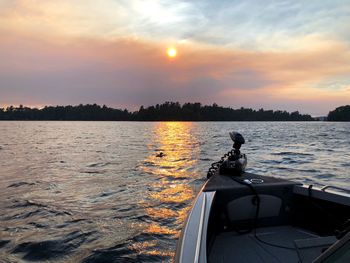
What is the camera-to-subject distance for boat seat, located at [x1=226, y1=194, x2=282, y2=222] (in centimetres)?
552

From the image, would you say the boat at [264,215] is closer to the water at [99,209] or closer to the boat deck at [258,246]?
the boat deck at [258,246]

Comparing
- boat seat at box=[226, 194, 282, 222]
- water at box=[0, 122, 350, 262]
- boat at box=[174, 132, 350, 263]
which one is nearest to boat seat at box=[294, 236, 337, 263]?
boat at box=[174, 132, 350, 263]

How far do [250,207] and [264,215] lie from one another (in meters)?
0.27

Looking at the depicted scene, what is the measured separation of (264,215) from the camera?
5609 mm

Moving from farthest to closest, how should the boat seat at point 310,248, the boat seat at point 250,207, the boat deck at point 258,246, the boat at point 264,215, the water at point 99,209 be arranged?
the water at point 99,209 < the boat seat at point 250,207 < the boat at point 264,215 < the boat deck at point 258,246 < the boat seat at point 310,248

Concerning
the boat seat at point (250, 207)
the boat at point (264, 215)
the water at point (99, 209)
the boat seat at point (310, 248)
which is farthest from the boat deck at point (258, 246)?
the water at point (99, 209)

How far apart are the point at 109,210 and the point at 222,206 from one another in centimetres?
528

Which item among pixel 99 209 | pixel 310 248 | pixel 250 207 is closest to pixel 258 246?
pixel 250 207

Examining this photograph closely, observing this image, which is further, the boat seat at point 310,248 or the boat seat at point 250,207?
the boat seat at point 250,207

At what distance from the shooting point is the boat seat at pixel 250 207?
552 centimetres

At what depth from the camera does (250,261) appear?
4.45m

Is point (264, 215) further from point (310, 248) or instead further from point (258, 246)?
point (310, 248)

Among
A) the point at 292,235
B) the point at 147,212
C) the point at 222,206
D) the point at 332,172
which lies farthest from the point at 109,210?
the point at 332,172

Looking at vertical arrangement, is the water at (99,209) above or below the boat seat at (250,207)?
below
